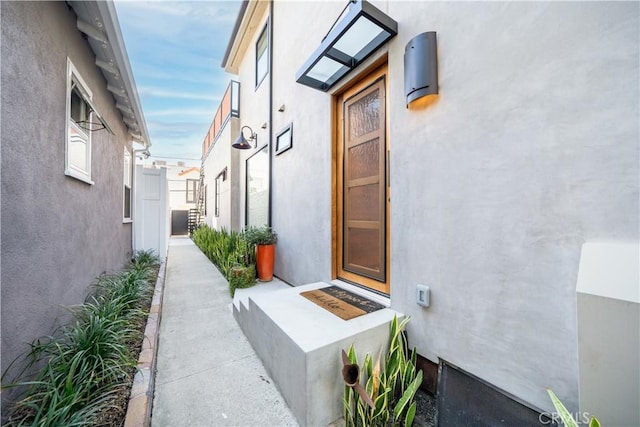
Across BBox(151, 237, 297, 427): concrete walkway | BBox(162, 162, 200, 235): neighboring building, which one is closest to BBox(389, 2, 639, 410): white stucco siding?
BBox(151, 237, 297, 427): concrete walkway

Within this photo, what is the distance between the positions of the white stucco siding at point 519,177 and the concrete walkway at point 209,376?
1448 mm

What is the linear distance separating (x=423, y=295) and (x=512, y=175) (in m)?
1.14

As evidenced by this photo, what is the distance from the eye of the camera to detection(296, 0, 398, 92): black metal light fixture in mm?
2336

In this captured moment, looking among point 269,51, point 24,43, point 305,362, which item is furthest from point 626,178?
point 269,51

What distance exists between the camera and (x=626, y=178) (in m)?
1.22

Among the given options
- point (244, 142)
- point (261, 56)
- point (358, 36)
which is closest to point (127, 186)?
point (244, 142)

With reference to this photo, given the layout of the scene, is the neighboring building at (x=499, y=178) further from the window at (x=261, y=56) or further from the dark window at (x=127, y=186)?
the dark window at (x=127, y=186)

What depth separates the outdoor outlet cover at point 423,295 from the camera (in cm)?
→ 210

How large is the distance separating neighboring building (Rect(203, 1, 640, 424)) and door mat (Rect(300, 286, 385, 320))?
0.24m

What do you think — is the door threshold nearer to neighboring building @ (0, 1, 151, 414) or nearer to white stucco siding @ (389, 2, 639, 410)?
white stucco siding @ (389, 2, 639, 410)

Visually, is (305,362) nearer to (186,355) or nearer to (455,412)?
(455,412)

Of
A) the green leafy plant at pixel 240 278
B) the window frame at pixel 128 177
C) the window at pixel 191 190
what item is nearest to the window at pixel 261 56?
the window frame at pixel 128 177

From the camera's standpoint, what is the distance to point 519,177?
1591 mm

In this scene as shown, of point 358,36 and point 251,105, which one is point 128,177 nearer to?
point 251,105
